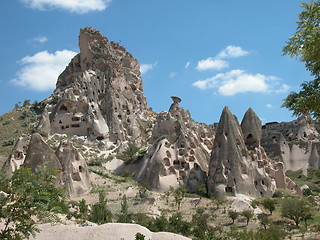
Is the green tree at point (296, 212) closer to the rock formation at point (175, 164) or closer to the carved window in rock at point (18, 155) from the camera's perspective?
the rock formation at point (175, 164)

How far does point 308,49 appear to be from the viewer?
1445 cm

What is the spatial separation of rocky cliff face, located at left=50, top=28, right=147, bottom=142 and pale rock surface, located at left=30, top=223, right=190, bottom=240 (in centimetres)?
3712

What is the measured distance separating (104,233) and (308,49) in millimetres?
12327


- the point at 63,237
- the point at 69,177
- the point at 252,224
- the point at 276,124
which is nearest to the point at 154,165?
the point at 69,177

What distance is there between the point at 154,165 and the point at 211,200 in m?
7.63

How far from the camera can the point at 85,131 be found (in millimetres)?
59781

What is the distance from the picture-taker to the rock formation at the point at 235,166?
42.9 metres

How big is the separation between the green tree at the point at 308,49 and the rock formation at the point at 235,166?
27.4 metres

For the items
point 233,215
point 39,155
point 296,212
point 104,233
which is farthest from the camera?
point 39,155

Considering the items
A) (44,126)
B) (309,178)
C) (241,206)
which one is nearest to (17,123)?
(44,126)

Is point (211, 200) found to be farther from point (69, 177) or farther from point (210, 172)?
point (69, 177)

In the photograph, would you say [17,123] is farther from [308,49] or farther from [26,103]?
[308,49]

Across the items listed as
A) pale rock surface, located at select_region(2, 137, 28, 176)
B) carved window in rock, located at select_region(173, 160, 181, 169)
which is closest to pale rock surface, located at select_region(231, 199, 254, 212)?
carved window in rock, located at select_region(173, 160, 181, 169)

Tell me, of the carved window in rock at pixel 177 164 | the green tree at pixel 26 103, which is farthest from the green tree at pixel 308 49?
the green tree at pixel 26 103
